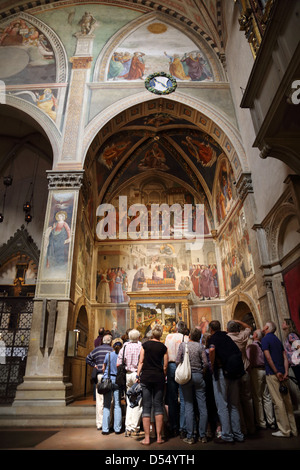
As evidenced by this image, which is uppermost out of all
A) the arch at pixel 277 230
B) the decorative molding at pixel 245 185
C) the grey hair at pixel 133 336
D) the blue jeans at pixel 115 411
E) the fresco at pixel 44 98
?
the fresco at pixel 44 98

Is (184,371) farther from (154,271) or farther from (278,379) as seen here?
(154,271)

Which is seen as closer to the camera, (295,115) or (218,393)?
(218,393)

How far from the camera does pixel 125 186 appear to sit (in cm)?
1675

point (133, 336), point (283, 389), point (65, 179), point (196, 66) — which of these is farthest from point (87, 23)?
point (283, 389)

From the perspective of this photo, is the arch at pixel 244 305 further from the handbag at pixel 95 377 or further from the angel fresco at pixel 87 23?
the angel fresco at pixel 87 23

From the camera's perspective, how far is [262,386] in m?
5.34

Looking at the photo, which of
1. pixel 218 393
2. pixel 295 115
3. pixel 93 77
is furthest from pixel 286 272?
pixel 93 77

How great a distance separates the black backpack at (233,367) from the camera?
414 centimetres

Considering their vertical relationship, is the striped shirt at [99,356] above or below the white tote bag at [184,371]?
above

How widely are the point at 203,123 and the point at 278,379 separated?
400 inches

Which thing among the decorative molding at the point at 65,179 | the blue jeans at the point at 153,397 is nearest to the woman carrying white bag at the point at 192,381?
the blue jeans at the point at 153,397

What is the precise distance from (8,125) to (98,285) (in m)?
7.98

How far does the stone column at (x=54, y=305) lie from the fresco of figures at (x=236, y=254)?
19.3 feet

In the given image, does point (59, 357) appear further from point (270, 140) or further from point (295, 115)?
point (295, 115)
